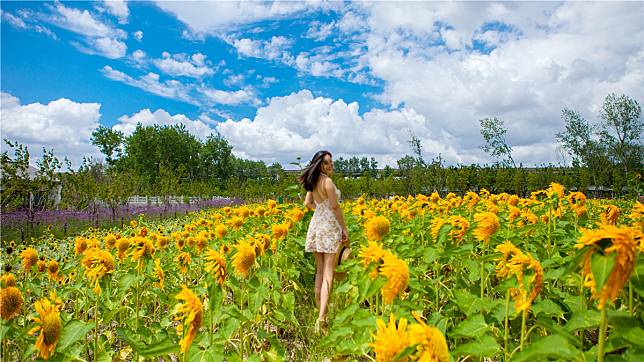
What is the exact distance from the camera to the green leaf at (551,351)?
1.16 m

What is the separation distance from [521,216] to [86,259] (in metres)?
3.12

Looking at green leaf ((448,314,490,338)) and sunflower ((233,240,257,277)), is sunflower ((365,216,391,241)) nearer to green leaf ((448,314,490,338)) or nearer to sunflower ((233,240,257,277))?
sunflower ((233,240,257,277))

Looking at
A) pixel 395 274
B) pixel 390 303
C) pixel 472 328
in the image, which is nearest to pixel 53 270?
pixel 390 303

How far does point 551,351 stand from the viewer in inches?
45.6

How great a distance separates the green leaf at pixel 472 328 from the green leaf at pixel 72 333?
147 cm

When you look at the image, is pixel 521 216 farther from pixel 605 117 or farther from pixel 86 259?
pixel 605 117

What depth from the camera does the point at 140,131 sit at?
65.3 m

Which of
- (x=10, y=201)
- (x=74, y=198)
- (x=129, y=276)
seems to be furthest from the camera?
(x=74, y=198)

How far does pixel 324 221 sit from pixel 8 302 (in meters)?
2.90

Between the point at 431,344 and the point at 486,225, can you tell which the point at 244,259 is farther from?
the point at 431,344

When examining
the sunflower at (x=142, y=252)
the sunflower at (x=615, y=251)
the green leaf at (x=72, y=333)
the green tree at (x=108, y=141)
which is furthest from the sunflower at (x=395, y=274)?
the green tree at (x=108, y=141)

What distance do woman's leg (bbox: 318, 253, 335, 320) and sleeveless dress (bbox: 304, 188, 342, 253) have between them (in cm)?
9

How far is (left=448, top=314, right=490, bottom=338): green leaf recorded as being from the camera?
168cm

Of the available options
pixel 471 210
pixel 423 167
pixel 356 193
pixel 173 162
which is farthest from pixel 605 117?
pixel 173 162
